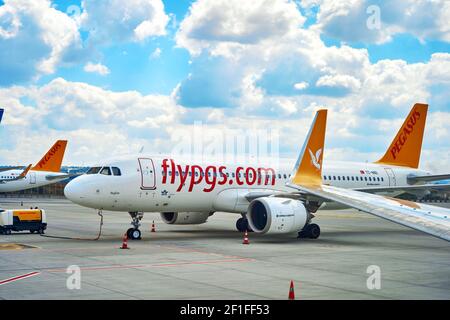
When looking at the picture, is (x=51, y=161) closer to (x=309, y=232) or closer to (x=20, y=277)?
(x=309, y=232)

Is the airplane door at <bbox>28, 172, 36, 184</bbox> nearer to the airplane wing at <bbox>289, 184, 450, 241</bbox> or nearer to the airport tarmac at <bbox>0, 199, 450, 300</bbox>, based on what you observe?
the airport tarmac at <bbox>0, 199, 450, 300</bbox>

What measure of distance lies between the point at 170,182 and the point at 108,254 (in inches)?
270

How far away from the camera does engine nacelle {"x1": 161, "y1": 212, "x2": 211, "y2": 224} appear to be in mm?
30641

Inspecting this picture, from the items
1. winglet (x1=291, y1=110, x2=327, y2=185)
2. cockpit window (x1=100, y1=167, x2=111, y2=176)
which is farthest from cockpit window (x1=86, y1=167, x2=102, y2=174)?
winglet (x1=291, y1=110, x2=327, y2=185)

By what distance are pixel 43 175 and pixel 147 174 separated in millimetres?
52378

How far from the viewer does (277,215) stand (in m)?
25.1

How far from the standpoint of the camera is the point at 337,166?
1377 inches

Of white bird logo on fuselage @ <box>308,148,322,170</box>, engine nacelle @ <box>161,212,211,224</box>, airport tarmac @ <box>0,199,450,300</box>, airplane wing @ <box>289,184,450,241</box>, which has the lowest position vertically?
airport tarmac @ <box>0,199,450,300</box>

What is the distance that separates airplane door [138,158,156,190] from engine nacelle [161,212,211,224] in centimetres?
442

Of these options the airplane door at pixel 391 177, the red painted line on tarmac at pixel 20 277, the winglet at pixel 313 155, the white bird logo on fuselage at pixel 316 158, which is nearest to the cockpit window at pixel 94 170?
the winglet at pixel 313 155

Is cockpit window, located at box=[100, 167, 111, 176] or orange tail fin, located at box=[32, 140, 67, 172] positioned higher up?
orange tail fin, located at box=[32, 140, 67, 172]

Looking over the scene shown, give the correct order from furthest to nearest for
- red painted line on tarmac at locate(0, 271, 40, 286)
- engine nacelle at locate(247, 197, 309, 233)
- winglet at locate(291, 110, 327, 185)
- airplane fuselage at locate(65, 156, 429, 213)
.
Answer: airplane fuselage at locate(65, 156, 429, 213) < engine nacelle at locate(247, 197, 309, 233) < winglet at locate(291, 110, 327, 185) < red painted line on tarmac at locate(0, 271, 40, 286)

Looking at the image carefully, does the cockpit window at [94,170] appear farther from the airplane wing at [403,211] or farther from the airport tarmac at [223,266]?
the airplane wing at [403,211]

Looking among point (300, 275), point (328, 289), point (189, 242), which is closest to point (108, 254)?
point (189, 242)
